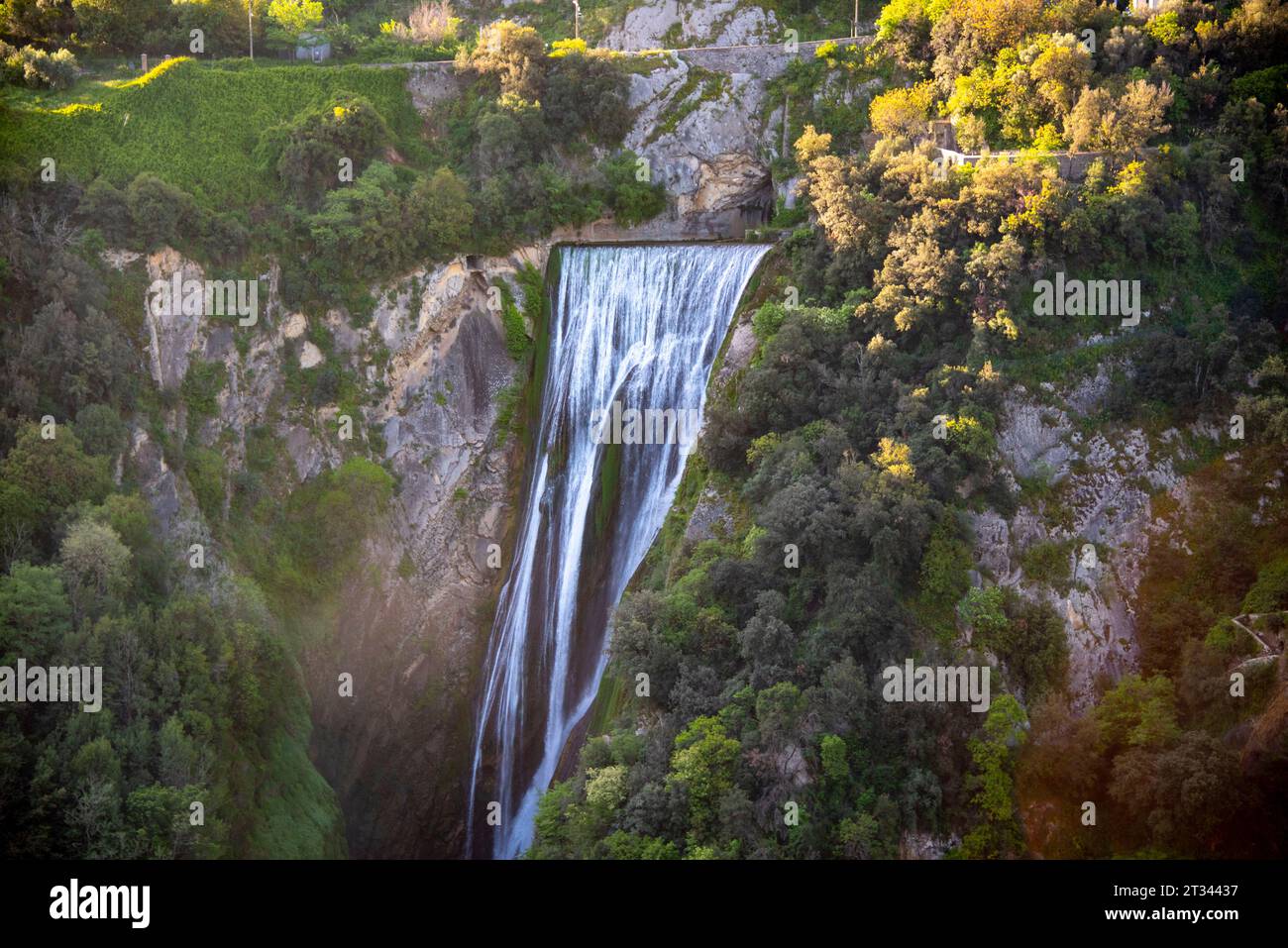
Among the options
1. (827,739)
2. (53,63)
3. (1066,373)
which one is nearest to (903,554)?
(827,739)

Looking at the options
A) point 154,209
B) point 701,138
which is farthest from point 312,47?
point 701,138

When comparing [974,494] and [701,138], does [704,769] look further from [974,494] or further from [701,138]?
[701,138]

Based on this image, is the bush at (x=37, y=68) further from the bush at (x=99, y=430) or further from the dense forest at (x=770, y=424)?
the bush at (x=99, y=430)

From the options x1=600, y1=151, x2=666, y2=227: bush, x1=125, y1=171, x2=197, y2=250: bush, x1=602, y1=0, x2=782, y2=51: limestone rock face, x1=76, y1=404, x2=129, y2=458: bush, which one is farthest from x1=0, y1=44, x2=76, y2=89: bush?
x1=602, y1=0, x2=782, y2=51: limestone rock face

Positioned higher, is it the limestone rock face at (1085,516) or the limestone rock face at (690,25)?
the limestone rock face at (690,25)

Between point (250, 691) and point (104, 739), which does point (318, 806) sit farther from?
point (104, 739)

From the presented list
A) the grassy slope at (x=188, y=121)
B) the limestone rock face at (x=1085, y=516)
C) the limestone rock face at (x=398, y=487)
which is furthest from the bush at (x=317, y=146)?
the limestone rock face at (x=1085, y=516)
